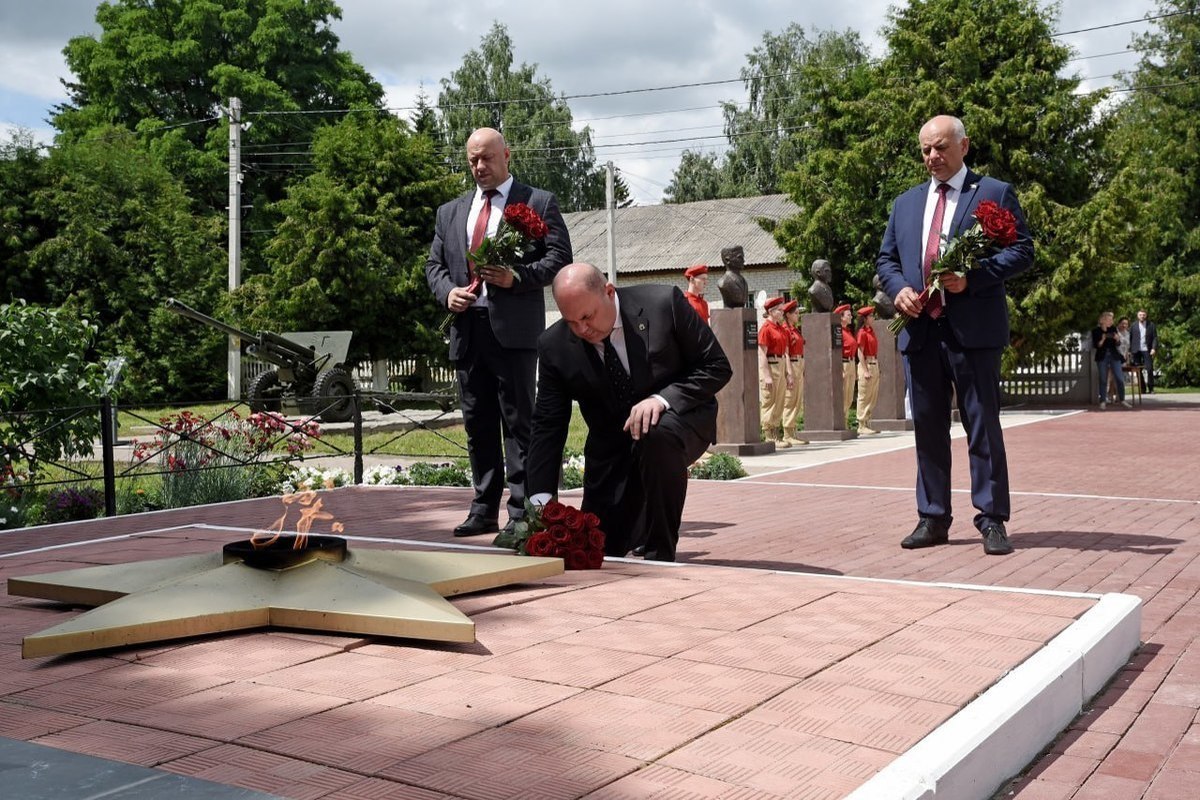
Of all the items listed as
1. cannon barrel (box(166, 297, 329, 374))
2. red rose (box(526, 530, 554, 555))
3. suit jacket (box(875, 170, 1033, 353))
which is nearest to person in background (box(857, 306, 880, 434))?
cannon barrel (box(166, 297, 329, 374))

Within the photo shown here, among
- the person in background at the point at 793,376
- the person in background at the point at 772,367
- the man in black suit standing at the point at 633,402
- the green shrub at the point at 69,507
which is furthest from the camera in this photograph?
the person in background at the point at 793,376

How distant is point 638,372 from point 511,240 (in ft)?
4.52

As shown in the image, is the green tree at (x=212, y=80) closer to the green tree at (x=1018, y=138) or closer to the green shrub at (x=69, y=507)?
the green tree at (x=1018, y=138)

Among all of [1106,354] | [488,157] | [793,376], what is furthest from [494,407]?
[1106,354]

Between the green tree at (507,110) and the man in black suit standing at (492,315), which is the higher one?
the green tree at (507,110)

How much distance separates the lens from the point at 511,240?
6.62 metres

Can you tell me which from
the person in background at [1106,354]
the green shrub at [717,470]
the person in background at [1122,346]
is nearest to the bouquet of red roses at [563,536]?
the green shrub at [717,470]

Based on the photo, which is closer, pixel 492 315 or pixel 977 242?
pixel 977 242

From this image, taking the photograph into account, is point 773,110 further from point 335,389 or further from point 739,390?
point 739,390

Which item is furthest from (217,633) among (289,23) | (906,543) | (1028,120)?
(289,23)

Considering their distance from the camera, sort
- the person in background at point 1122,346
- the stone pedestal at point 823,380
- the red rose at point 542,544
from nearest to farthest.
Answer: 1. the red rose at point 542,544
2. the stone pedestal at point 823,380
3. the person in background at point 1122,346

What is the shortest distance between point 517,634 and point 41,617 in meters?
1.80

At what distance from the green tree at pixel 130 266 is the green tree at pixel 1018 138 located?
17.4m

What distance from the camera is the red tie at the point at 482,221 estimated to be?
701 cm
